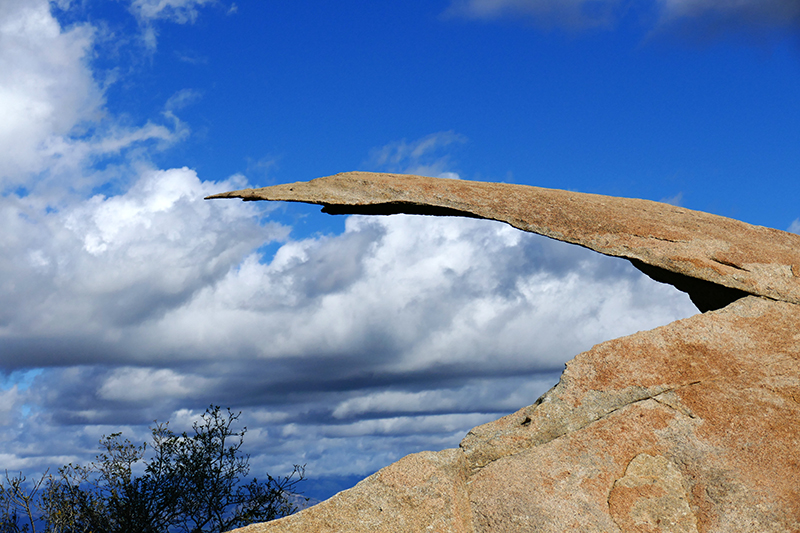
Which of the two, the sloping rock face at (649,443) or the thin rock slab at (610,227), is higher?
the thin rock slab at (610,227)

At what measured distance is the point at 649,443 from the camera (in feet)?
19.3

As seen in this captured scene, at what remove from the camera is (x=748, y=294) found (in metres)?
7.56

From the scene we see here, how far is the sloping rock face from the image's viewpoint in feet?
17.8

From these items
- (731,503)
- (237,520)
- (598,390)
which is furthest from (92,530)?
(731,503)

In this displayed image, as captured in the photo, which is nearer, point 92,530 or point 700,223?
point 700,223

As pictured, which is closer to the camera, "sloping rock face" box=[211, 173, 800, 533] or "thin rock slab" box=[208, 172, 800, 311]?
"sloping rock face" box=[211, 173, 800, 533]

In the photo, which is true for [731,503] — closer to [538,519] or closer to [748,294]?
[538,519]

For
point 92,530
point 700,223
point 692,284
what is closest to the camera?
point 692,284

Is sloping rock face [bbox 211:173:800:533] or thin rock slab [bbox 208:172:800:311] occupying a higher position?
thin rock slab [bbox 208:172:800:311]

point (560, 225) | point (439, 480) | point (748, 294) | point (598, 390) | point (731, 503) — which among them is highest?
point (560, 225)

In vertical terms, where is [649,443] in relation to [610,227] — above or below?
below

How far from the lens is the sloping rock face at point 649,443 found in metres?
5.42

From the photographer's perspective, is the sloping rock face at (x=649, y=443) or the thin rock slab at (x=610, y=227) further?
the thin rock slab at (x=610, y=227)

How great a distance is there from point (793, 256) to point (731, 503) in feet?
13.9
